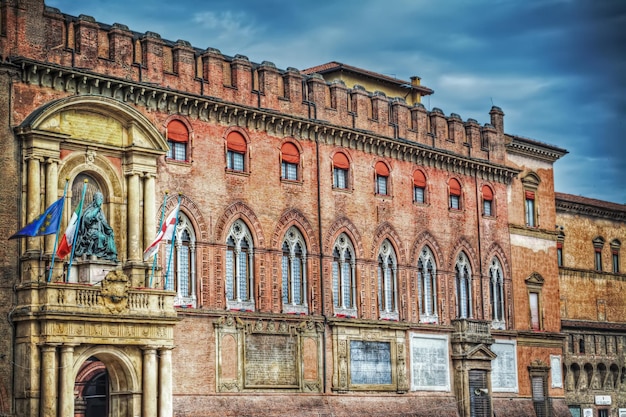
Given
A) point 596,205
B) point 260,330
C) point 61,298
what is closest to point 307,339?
point 260,330

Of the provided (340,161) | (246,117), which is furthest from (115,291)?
(340,161)

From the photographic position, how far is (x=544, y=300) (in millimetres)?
57406

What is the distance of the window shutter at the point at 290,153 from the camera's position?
4584 cm

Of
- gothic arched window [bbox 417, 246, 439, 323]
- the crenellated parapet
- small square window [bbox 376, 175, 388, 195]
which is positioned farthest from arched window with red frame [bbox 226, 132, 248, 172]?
gothic arched window [bbox 417, 246, 439, 323]

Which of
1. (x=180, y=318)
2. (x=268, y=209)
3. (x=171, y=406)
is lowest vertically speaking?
(x=171, y=406)

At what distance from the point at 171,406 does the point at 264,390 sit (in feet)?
17.7

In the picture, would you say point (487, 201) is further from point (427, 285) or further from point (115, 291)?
point (115, 291)

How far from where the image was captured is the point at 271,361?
43844 millimetres

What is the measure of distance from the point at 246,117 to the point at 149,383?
11.0 meters

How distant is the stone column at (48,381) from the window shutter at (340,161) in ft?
51.4

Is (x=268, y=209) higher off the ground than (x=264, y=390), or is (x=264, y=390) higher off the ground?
(x=268, y=209)

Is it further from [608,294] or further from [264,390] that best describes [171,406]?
[608,294]

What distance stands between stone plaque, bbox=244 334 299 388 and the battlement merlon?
27.5 ft

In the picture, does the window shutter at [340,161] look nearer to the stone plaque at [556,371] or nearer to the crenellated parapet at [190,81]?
the crenellated parapet at [190,81]
